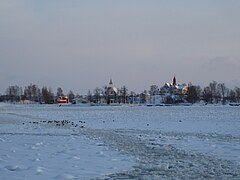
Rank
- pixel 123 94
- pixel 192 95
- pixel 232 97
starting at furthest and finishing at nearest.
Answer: pixel 123 94 → pixel 232 97 → pixel 192 95

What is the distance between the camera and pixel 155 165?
1208cm

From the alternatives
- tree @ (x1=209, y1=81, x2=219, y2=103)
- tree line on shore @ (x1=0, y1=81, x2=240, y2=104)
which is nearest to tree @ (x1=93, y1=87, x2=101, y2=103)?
tree line on shore @ (x1=0, y1=81, x2=240, y2=104)

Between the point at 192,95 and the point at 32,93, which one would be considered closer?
the point at 192,95

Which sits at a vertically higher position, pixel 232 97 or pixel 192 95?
pixel 192 95

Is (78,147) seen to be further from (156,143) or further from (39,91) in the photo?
(39,91)

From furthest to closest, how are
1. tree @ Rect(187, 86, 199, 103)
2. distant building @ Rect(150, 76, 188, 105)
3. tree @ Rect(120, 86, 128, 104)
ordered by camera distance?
tree @ Rect(120, 86, 128, 104) < distant building @ Rect(150, 76, 188, 105) < tree @ Rect(187, 86, 199, 103)

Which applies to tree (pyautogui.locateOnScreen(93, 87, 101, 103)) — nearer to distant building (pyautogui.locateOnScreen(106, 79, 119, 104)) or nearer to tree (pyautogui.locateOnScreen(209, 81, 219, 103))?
distant building (pyautogui.locateOnScreen(106, 79, 119, 104))

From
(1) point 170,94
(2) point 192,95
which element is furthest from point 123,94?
(2) point 192,95

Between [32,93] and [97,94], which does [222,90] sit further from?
[32,93]

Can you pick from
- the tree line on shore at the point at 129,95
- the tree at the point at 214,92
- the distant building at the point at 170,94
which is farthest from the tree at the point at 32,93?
the tree at the point at 214,92

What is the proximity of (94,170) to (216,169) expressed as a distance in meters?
3.44

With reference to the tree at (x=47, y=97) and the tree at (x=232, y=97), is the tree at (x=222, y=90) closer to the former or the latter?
the tree at (x=232, y=97)

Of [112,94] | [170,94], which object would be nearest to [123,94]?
[112,94]

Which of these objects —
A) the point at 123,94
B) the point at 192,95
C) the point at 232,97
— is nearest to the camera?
the point at 192,95
